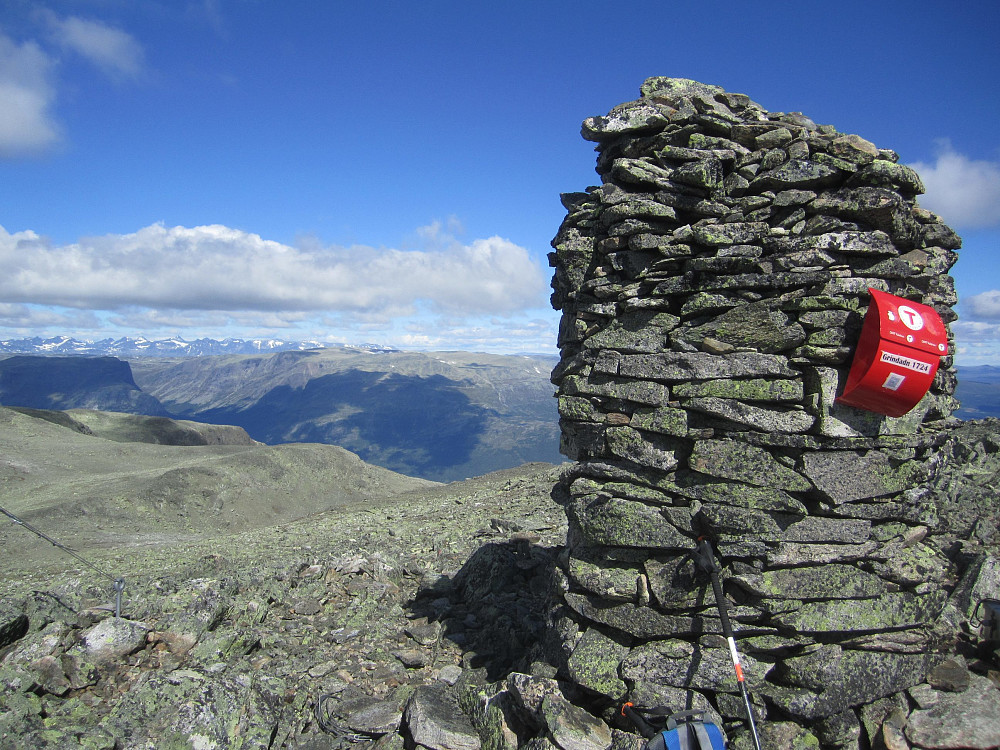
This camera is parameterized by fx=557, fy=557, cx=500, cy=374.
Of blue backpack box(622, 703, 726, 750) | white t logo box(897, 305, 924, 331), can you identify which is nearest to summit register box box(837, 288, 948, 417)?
white t logo box(897, 305, 924, 331)

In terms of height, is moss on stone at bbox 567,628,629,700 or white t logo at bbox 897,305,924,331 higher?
white t logo at bbox 897,305,924,331

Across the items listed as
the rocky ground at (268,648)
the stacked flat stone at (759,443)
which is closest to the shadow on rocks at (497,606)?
the rocky ground at (268,648)

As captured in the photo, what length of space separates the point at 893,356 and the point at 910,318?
658 millimetres

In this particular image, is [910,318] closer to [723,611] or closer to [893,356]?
[893,356]

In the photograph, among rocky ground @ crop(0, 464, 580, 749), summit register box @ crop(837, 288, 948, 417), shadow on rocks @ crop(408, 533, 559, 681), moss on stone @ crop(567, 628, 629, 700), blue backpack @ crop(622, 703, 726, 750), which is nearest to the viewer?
blue backpack @ crop(622, 703, 726, 750)

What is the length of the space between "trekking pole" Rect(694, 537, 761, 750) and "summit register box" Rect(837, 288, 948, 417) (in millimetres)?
2888

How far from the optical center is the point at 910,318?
7.57 metres

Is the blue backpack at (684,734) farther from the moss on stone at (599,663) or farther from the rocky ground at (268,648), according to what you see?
the rocky ground at (268,648)

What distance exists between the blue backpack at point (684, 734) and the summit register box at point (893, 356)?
15.4 ft

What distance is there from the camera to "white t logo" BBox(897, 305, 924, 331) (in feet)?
24.7

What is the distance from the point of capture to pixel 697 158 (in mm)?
9125

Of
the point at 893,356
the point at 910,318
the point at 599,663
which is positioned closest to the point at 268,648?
the point at 599,663

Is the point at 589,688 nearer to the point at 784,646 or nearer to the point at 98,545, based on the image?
the point at 784,646

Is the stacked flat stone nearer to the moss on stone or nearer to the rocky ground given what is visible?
the moss on stone
